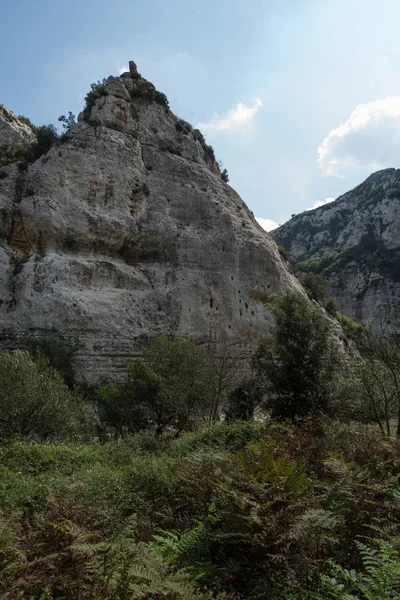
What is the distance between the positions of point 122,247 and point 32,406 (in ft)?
59.1

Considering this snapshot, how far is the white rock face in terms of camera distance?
39.9 meters


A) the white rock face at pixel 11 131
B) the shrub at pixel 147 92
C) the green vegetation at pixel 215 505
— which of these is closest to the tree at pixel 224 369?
the green vegetation at pixel 215 505

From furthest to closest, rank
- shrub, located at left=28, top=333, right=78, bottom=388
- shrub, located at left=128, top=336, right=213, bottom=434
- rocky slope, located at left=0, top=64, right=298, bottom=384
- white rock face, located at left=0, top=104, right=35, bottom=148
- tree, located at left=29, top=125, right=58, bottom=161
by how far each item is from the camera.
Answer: white rock face, located at left=0, top=104, right=35, bottom=148 < tree, located at left=29, top=125, right=58, bottom=161 < rocky slope, located at left=0, top=64, right=298, bottom=384 < shrub, located at left=28, top=333, right=78, bottom=388 < shrub, located at left=128, top=336, right=213, bottom=434

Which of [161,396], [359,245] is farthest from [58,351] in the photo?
[359,245]

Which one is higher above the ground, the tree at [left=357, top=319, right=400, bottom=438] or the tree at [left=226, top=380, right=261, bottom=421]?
the tree at [left=357, top=319, right=400, bottom=438]

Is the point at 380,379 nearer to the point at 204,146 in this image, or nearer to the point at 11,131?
the point at 204,146

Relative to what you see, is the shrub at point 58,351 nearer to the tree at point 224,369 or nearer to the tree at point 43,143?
the tree at point 224,369

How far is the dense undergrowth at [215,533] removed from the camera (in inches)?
141

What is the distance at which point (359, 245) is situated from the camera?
7481 centimetres

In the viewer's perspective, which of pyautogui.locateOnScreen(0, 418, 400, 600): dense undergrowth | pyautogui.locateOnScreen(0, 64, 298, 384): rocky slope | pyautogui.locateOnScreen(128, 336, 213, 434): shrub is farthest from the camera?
pyautogui.locateOnScreen(0, 64, 298, 384): rocky slope

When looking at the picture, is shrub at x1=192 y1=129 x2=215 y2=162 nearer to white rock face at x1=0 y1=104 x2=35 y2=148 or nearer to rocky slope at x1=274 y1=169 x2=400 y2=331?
white rock face at x1=0 y1=104 x2=35 y2=148

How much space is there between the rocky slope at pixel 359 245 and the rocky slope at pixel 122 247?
88.4 ft

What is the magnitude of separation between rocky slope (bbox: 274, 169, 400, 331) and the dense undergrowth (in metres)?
50.3

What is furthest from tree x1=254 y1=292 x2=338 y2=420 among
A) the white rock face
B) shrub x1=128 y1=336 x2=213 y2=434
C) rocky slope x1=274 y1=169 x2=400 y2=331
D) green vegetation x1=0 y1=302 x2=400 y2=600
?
rocky slope x1=274 y1=169 x2=400 y2=331
